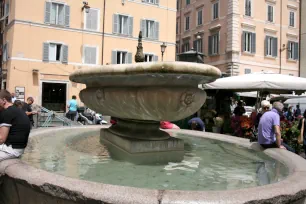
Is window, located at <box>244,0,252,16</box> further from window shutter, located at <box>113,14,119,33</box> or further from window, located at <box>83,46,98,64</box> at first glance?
window, located at <box>83,46,98,64</box>

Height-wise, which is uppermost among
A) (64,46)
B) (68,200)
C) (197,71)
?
(64,46)

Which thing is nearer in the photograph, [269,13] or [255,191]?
[255,191]

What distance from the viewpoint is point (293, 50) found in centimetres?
2955

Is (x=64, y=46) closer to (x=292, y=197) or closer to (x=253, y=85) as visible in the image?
(x=253, y=85)

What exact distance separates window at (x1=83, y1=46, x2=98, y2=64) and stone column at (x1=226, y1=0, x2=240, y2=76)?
11544 mm

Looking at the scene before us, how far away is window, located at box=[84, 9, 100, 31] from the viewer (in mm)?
22078

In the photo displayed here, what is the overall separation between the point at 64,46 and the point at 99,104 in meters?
18.1

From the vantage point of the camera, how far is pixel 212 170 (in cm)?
332

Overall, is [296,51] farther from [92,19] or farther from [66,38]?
[66,38]

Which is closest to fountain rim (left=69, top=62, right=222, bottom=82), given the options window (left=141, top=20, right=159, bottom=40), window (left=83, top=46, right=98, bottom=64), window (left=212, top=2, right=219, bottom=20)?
window (left=83, top=46, right=98, bottom=64)

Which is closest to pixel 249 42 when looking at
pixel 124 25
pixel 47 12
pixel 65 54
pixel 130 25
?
pixel 130 25

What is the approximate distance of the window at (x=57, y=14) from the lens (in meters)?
20.7

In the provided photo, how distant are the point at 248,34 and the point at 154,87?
25.6m

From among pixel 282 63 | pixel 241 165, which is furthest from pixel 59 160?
pixel 282 63
